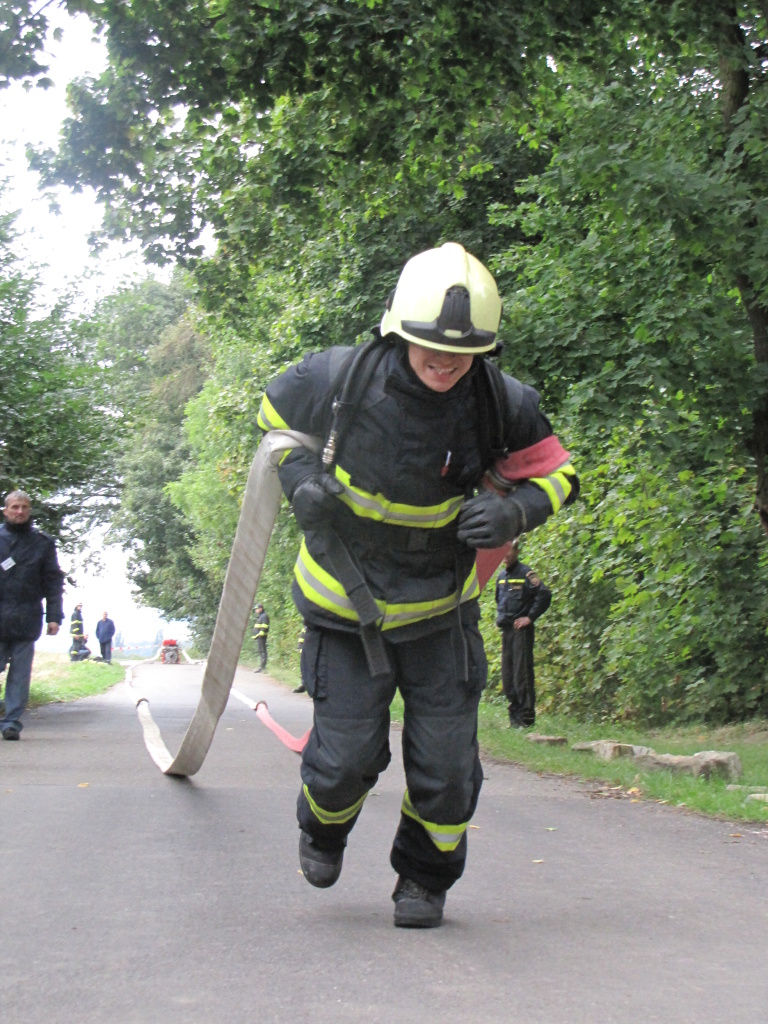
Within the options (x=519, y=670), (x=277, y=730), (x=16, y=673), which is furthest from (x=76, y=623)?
(x=277, y=730)

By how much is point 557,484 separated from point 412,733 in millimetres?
857

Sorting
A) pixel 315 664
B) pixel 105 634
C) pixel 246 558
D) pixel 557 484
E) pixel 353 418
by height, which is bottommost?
pixel 105 634

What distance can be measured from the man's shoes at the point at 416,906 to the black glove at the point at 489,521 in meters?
1.08

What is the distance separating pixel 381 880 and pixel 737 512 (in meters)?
8.79

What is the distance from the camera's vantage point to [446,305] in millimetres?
3662

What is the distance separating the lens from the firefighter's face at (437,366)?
3.75 m

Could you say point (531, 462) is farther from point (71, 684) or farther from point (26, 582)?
point (71, 684)

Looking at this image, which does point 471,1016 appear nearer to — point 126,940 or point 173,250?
point 126,940

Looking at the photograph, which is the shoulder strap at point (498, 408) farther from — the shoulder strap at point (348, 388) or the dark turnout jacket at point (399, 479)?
the shoulder strap at point (348, 388)

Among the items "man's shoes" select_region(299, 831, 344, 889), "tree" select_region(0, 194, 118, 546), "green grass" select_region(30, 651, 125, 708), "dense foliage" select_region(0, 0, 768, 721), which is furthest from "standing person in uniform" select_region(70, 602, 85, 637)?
"man's shoes" select_region(299, 831, 344, 889)

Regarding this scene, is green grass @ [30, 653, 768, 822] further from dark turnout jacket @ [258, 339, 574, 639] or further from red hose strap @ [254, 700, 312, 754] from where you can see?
dark turnout jacket @ [258, 339, 574, 639]

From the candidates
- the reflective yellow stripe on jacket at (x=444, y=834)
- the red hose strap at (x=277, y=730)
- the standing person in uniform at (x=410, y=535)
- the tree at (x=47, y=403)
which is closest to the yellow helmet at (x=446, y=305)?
the standing person in uniform at (x=410, y=535)

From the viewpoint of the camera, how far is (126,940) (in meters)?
3.85

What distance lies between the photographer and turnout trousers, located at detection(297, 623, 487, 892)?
154 inches
